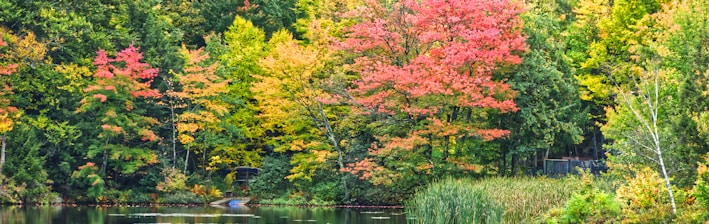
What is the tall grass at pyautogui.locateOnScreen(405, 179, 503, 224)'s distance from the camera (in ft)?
72.3

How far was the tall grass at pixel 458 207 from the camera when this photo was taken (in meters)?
22.0

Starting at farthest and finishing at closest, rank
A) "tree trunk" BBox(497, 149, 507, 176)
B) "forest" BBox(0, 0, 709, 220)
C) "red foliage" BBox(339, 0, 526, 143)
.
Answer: "tree trunk" BBox(497, 149, 507, 176)
"forest" BBox(0, 0, 709, 220)
"red foliage" BBox(339, 0, 526, 143)

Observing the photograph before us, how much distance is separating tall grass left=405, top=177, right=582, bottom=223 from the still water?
300 centimetres

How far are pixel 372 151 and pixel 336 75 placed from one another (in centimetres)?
351

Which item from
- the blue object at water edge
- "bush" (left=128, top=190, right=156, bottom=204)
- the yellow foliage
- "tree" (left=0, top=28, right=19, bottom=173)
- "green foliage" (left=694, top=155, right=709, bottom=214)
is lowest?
the blue object at water edge

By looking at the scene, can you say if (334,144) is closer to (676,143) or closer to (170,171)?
(170,171)

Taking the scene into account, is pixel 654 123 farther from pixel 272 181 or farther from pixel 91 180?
pixel 91 180

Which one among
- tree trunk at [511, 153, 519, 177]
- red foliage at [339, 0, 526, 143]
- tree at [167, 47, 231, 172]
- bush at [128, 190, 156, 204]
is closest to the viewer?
red foliage at [339, 0, 526, 143]

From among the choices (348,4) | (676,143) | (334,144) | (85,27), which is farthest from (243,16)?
(676,143)

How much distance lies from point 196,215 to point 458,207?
10.5 m

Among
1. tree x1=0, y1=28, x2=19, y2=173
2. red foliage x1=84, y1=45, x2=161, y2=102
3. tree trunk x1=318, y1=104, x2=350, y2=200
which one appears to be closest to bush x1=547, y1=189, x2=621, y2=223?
tree trunk x1=318, y1=104, x2=350, y2=200

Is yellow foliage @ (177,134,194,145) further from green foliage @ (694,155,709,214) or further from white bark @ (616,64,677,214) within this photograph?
green foliage @ (694,155,709,214)

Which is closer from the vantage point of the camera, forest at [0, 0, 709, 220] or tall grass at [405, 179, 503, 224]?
tall grass at [405, 179, 503, 224]

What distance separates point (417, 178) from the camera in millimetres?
33188
